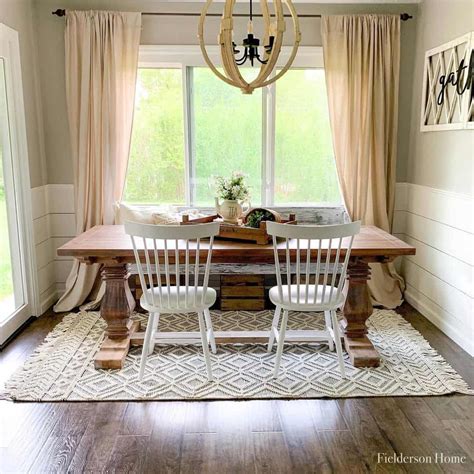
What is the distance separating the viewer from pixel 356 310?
10.1 feet

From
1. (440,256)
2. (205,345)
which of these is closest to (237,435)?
(205,345)

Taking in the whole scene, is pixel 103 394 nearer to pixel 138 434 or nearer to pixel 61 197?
pixel 138 434

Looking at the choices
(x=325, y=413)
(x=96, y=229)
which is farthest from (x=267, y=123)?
(x=325, y=413)

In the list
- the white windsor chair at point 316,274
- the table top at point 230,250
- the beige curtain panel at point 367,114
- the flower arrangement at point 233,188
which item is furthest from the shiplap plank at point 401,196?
the flower arrangement at point 233,188

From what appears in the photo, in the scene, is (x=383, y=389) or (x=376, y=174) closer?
(x=383, y=389)

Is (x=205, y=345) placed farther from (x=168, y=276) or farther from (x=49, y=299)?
(x=49, y=299)

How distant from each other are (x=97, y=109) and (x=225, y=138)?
1.07m

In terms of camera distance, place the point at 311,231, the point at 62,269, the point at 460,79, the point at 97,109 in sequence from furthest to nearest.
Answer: the point at 62,269, the point at 97,109, the point at 460,79, the point at 311,231

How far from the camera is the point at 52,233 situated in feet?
13.5

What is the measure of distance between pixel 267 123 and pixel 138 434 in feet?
8.97

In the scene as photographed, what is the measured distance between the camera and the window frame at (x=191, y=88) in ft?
12.9

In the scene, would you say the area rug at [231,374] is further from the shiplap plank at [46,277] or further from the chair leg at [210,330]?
the shiplap plank at [46,277]

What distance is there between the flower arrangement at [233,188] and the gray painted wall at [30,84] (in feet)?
5.16

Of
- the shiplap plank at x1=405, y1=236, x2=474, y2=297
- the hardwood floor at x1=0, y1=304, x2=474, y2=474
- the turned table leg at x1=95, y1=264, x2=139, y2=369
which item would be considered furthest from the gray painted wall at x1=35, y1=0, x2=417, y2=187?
the hardwood floor at x1=0, y1=304, x2=474, y2=474
